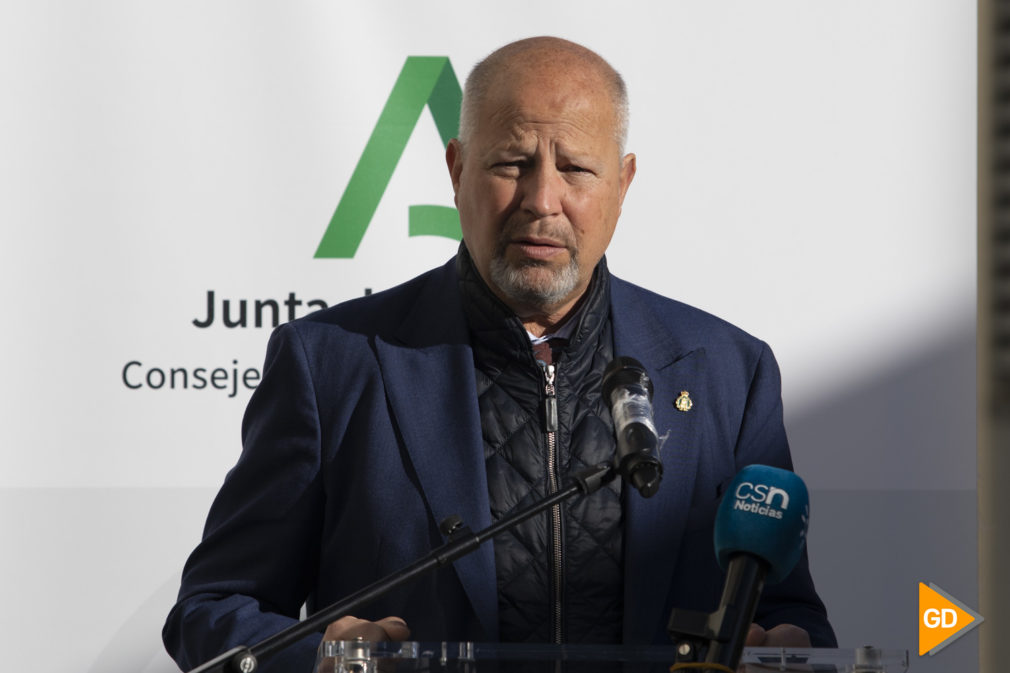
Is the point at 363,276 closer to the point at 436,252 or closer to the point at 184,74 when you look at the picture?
the point at 436,252

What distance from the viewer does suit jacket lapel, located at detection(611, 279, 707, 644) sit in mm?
2520

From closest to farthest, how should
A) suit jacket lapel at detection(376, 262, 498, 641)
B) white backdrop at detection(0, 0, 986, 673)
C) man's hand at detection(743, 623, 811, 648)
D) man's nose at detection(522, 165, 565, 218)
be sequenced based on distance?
man's hand at detection(743, 623, 811, 648) → suit jacket lapel at detection(376, 262, 498, 641) → man's nose at detection(522, 165, 565, 218) → white backdrop at detection(0, 0, 986, 673)

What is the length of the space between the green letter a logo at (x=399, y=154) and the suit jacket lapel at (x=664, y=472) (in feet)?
3.14

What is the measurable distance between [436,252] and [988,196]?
1691 millimetres

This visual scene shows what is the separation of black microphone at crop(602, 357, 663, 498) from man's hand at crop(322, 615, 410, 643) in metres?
0.49

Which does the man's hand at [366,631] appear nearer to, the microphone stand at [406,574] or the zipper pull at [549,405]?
the microphone stand at [406,574]

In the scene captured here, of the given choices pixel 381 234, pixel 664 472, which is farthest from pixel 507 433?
pixel 381 234

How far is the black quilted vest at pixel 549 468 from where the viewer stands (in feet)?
8.26

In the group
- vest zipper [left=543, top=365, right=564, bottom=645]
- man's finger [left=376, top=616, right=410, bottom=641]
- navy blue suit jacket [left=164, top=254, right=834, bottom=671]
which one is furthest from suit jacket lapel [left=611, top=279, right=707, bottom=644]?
man's finger [left=376, top=616, right=410, bottom=641]

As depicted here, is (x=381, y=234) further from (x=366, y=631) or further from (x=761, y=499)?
(x=761, y=499)

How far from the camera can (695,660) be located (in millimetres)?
1479

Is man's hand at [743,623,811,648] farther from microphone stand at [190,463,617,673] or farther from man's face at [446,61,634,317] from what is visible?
man's face at [446,61,634,317]

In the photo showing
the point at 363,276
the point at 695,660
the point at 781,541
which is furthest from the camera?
the point at 363,276

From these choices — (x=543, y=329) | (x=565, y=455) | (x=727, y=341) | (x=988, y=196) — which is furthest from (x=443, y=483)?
(x=988, y=196)
